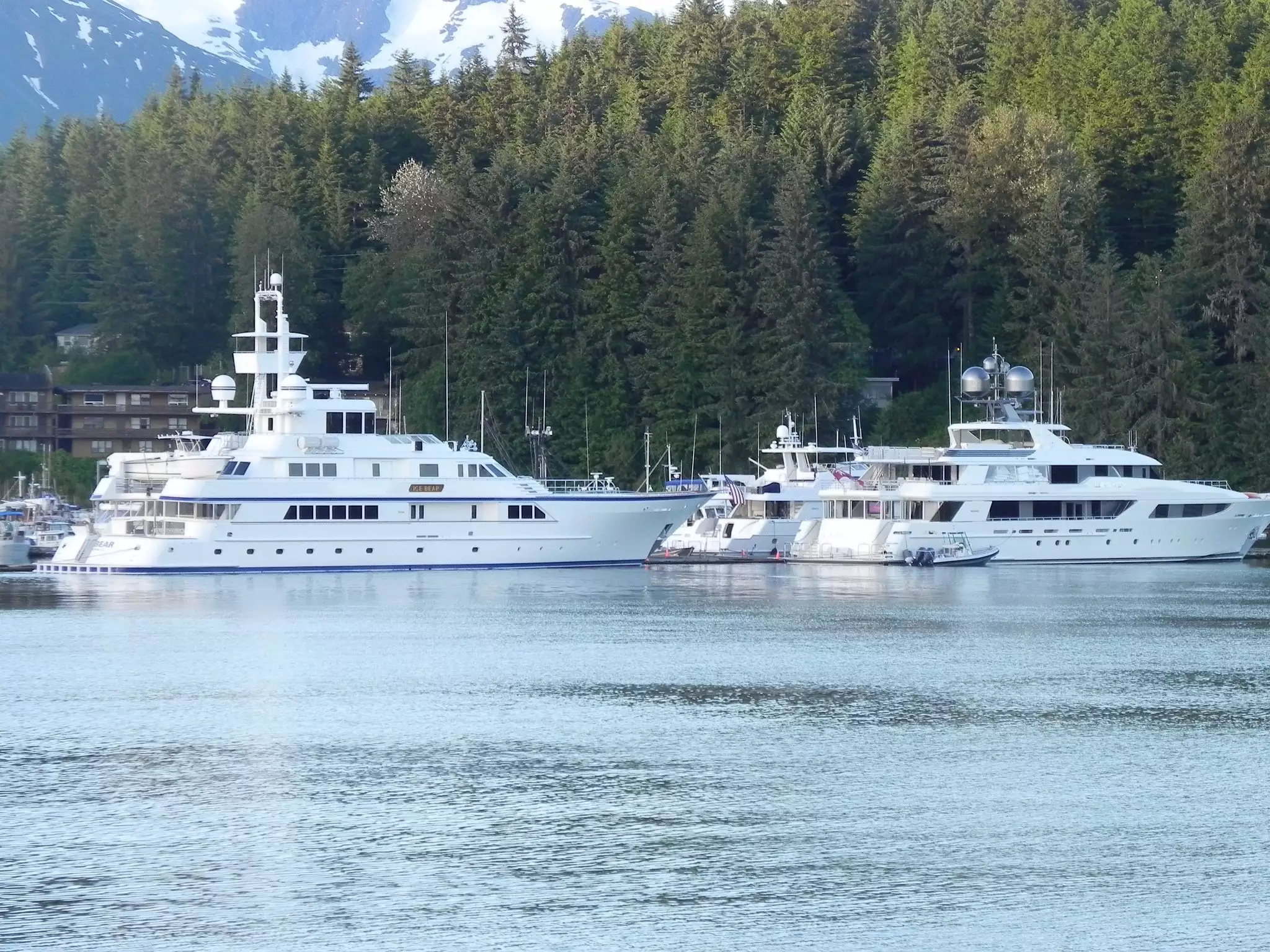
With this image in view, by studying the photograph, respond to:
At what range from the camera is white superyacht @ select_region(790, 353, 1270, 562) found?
6800 centimetres

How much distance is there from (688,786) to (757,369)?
59.1m

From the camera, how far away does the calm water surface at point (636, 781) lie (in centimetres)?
2294

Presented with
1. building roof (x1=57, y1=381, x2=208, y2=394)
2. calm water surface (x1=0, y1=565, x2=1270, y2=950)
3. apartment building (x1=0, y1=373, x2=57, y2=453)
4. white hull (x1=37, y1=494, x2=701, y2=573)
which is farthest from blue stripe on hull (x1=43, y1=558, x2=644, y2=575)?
apartment building (x1=0, y1=373, x2=57, y2=453)

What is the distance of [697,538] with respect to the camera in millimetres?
75375

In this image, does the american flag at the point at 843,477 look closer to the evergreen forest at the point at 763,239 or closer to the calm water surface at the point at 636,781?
the evergreen forest at the point at 763,239

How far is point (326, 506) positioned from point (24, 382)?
4101cm

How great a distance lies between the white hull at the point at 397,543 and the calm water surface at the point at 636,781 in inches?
430

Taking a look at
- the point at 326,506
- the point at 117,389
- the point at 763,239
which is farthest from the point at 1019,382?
the point at 117,389

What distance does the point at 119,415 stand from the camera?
98.4 m

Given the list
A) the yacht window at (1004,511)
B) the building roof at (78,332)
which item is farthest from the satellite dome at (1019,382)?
the building roof at (78,332)

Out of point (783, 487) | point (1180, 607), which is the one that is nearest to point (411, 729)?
point (1180, 607)

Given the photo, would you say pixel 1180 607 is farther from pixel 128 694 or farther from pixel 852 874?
pixel 852 874

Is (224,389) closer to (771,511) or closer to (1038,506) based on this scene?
(771,511)

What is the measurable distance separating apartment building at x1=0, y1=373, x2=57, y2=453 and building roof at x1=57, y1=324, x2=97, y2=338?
8188 millimetres
